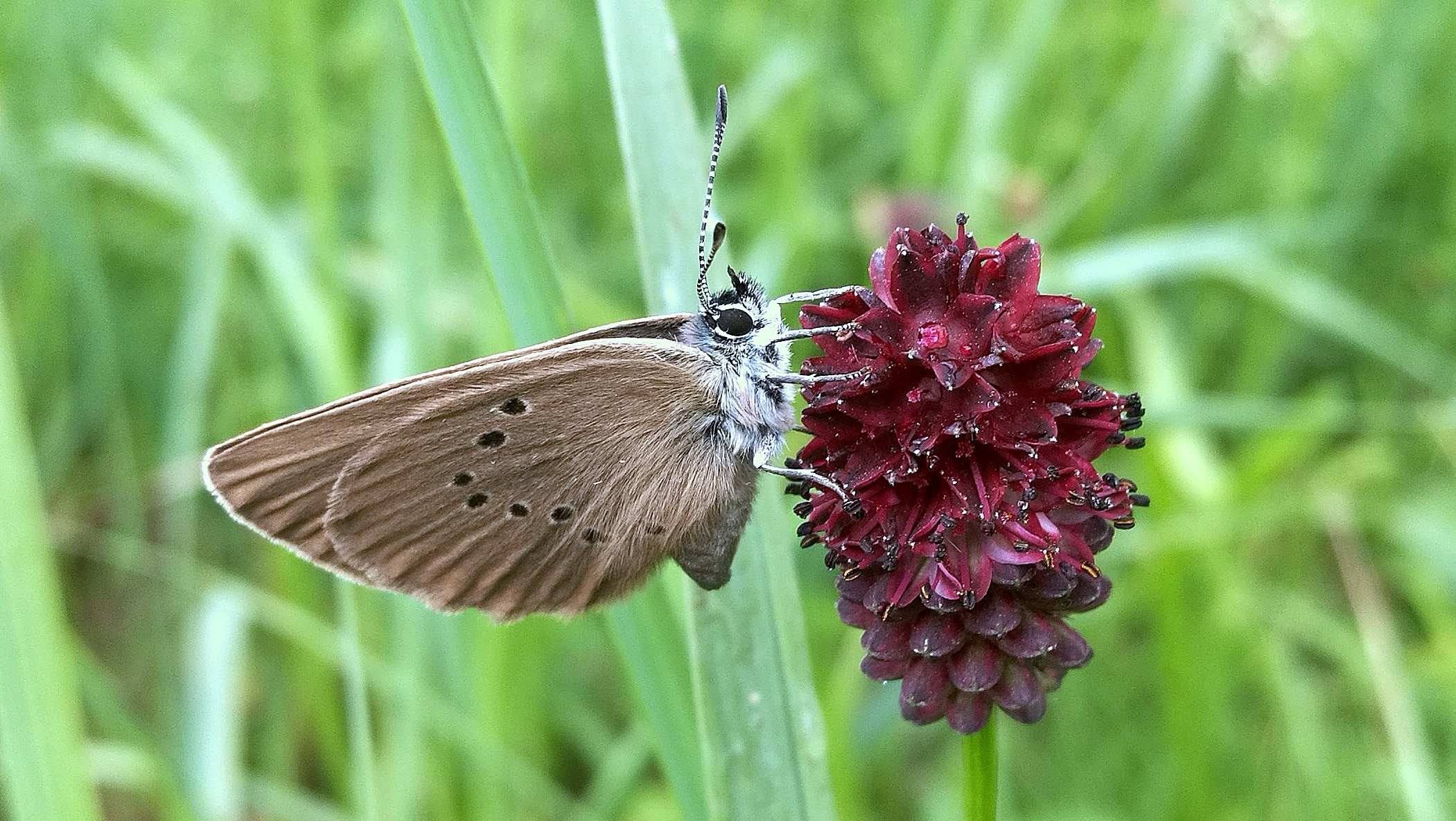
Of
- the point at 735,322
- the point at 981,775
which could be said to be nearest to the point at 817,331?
the point at 735,322

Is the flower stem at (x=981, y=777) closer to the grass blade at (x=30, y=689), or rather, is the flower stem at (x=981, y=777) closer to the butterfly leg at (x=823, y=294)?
the butterfly leg at (x=823, y=294)


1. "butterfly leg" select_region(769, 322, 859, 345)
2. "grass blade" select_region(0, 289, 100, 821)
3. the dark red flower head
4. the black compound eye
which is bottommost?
"grass blade" select_region(0, 289, 100, 821)


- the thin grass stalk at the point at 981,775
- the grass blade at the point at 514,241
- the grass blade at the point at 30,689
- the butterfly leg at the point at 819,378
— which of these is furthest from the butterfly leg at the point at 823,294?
the grass blade at the point at 30,689

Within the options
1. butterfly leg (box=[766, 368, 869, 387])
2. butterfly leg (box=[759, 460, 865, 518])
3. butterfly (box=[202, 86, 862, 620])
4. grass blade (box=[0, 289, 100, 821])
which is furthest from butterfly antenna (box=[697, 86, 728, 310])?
grass blade (box=[0, 289, 100, 821])

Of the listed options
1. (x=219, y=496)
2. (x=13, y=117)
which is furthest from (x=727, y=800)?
(x=13, y=117)

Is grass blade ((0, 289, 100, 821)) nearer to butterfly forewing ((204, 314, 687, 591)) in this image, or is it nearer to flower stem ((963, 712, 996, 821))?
butterfly forewing ((204, 314, 687, 591))

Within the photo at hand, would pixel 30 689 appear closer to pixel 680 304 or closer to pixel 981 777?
pixel 680 304

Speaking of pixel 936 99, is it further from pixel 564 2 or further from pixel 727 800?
pixel 727 800
